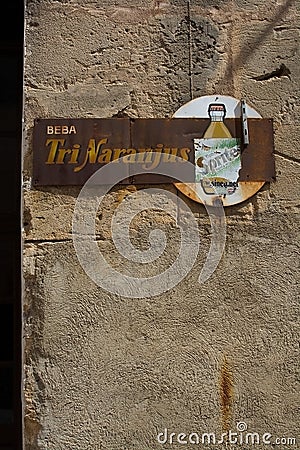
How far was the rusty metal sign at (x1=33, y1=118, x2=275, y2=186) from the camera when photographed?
2.48 metres

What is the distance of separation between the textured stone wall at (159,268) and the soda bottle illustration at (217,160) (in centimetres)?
10

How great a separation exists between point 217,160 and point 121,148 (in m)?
0.40

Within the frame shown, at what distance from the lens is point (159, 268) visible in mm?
2453

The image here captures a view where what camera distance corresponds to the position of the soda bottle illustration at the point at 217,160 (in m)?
2.50

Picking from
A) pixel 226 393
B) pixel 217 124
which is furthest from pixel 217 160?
pixel 226 393

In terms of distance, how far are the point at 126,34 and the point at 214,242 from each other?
97 cm

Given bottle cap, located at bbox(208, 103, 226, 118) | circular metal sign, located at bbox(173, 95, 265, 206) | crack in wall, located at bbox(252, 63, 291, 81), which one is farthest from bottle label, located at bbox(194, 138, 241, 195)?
crack in wall, located at bbox(252, 63, 291, 81)

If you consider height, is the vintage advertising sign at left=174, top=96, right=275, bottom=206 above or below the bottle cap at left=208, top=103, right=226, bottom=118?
below

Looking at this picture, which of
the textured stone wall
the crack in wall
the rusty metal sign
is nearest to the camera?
the textured stone wall

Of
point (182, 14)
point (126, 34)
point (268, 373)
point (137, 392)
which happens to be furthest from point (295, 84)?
point (137, 392)

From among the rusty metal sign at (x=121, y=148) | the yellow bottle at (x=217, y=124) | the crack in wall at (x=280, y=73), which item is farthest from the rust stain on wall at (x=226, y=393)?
the crack in wall at (x=280, y=73)

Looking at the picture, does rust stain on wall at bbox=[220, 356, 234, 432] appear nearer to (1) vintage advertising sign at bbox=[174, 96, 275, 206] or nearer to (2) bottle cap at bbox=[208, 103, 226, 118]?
(1) vintage advertising sign at bbox=[174, 96, 275, 206]

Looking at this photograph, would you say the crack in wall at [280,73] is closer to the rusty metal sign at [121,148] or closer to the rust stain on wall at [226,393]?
the rusty metal sign at [121,148]

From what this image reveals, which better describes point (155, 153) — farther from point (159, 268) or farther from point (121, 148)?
point (159, 268)
